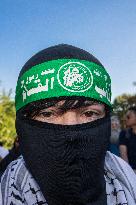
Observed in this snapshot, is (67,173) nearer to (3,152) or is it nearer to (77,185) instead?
(77,185)

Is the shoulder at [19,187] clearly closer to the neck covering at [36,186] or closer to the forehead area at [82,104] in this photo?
the neck covering at [36,186]

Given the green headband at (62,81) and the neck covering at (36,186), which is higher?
the green headband at (62,81)

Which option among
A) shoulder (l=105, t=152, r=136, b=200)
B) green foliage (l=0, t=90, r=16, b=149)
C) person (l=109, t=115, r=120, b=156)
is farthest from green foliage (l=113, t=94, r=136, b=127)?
shoulder (l=105, t=152, r=136, b=200)

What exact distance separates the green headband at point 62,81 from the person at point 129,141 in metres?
3.56

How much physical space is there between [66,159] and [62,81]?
0.34m

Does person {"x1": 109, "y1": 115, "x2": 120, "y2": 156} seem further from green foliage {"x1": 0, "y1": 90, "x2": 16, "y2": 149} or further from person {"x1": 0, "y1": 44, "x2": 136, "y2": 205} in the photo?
green foliage {"x1": 0, "y1": 90, "x2": 16, "y2": 149}

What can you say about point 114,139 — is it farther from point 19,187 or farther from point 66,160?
point 66,160

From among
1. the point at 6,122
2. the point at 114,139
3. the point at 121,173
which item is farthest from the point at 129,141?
the point at 6,122

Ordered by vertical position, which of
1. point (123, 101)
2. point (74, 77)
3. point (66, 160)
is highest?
point (123, 101)

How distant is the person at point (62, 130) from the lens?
1637 millimetres

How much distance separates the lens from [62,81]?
5.53 ft

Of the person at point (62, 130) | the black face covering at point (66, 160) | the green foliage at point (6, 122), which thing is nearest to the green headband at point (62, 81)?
the person at point (62, 130)

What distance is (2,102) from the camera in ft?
46.9

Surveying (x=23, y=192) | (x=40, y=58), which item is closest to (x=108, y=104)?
(x=40, y=58)
